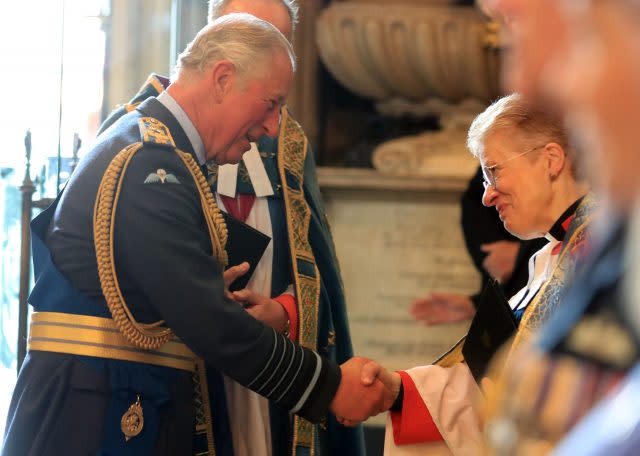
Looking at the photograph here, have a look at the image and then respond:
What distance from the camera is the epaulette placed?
2605mm

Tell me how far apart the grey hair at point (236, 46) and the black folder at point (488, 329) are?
0.76 meters

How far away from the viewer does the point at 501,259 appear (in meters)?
4.76

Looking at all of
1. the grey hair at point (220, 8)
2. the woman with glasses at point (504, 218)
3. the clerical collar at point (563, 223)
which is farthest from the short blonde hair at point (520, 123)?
the grey hair at point (220, 8)

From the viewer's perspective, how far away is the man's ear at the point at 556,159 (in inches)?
104

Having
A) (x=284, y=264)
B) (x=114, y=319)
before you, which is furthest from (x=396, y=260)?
(x=114, y=319)

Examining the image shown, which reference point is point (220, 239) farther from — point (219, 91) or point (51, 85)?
point (51, 85)

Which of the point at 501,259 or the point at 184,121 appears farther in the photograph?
the point at 501,259

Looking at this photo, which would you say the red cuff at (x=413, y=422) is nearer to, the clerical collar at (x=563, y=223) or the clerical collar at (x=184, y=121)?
the clerical collar at (x=563, y=223)

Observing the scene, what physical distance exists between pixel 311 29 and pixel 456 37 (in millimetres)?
892

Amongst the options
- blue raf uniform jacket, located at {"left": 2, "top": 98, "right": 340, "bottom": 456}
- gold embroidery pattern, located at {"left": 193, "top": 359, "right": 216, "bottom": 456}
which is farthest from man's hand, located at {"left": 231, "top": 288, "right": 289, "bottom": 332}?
blue raf uniform jacket, located at {"left": 2, "top": 98, "right": 340, "bottom": 456}

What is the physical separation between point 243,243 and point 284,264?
0.93 ft

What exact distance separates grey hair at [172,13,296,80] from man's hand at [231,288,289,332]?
55 cm

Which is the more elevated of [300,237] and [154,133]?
[154,133]

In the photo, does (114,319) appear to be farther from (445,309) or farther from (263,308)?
(445,309)
